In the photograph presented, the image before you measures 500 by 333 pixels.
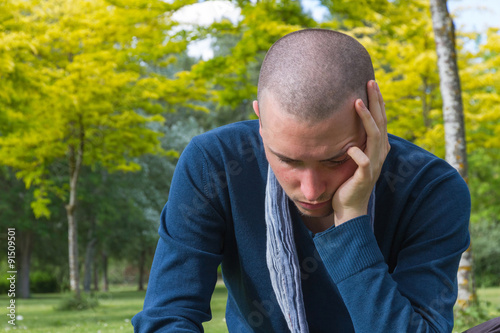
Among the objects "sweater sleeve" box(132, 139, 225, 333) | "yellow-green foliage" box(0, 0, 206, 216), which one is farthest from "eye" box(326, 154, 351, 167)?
"yellow-green foliage" box(0, 0, 206, 216)

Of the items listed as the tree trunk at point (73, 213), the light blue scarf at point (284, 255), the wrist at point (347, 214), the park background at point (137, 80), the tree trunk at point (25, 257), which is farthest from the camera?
the tree trunk at point (25, 257)

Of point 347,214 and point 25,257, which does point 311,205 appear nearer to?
point 347,214

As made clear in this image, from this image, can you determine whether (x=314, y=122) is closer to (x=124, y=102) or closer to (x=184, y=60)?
(x=124, y=102)

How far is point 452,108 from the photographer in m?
7.66

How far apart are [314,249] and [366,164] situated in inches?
19.6

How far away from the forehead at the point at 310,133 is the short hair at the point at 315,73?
0.08 ft

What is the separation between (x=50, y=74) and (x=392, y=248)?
11972 millimetres

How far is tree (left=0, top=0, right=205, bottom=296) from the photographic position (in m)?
12.0

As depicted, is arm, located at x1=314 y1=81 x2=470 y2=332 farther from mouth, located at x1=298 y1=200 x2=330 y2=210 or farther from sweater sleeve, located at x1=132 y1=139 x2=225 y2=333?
sweater sleeve, located at x1=132 y1=139 x2=225 y2=333

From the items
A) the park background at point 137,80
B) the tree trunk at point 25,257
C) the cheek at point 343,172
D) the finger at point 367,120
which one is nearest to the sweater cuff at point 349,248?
the cheek at point 343,172

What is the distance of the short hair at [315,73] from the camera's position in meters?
1.78

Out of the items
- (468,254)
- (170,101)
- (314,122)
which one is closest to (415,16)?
(468,254)

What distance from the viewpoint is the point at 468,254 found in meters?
7.46

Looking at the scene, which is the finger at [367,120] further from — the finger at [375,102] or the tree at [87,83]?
the tree at [87,83]
